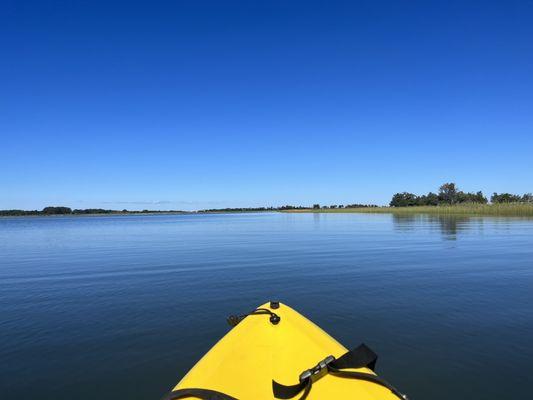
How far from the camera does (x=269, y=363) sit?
12.9 ft

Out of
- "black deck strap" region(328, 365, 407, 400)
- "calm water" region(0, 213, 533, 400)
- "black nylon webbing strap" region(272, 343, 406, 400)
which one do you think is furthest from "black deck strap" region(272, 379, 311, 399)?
"calm water" region(0, 213, 533, 400)

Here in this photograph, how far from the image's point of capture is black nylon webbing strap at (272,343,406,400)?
337 cm

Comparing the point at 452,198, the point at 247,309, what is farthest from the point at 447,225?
the point at 452,198

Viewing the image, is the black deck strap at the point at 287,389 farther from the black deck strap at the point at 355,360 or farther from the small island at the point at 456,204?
the small island at the point at 456,204

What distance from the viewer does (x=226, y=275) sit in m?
12.8

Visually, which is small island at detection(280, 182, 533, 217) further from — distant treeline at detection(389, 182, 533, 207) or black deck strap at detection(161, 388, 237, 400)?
black deck strap at detection(161, 388, 237, 400)

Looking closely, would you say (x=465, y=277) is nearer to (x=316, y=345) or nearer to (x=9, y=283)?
(x=316, y=345)

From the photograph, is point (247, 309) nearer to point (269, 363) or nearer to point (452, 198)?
point (269, 363)

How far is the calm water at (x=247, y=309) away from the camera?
5.38m

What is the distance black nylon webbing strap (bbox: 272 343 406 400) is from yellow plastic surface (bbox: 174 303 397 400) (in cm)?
5

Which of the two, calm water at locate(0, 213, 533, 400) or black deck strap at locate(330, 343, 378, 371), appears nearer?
black deck strap at locate(330, 343, 378, 371)

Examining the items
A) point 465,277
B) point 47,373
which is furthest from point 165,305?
point 465,277

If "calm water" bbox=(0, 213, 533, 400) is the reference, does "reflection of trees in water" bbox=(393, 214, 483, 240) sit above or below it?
above

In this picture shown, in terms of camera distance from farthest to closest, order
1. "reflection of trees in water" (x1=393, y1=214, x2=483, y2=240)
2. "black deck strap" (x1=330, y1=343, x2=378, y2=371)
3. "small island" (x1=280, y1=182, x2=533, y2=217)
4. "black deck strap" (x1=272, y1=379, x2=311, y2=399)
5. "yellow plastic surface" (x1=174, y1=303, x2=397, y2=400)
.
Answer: "small island" (x1=280, y1=182, x2=533, y2=217) → "reflection of trees in water" (x1=393, y1=214, x2=483, y2=240) → "black deck strap" (x1=330, y1=343, x2=378, y2=371) → "yellow plastic surface" (x1=174, y1=303, x2=397, y2=400) → "black deck strap" (x1=272, y1=379, x2=311, y2=399)
